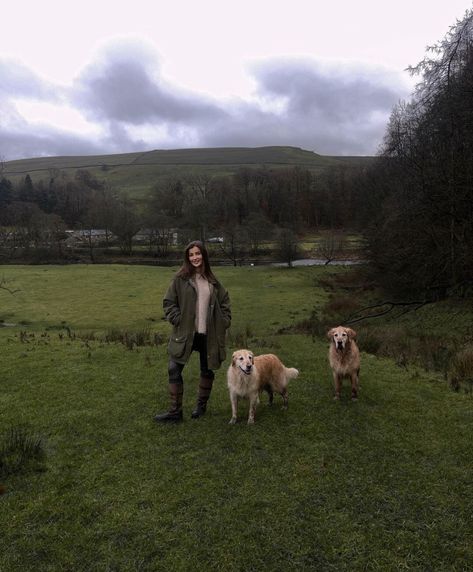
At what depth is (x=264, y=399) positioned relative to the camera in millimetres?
8492

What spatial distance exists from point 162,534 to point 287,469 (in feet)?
6.48

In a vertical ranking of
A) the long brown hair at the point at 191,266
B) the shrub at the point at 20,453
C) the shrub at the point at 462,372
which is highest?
the long brown hair at the point at 191,266

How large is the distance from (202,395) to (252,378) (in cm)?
109

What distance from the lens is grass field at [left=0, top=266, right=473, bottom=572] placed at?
409 cm

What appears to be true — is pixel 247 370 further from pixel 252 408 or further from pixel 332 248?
pixel 332 248

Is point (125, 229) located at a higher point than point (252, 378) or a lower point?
higher

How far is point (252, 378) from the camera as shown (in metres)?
6.98

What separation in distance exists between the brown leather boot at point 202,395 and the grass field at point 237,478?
182mm

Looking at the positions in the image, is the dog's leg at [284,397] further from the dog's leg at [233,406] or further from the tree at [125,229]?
the tree at [125,229]

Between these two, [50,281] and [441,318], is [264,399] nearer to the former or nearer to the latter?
[441,318]

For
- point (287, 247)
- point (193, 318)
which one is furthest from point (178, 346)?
point (287, 247)

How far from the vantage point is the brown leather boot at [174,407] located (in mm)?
7121

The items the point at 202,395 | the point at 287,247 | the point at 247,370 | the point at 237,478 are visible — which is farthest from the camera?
the point at 287,247

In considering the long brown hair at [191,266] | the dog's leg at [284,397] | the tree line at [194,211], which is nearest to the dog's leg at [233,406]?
the dog's leg at [284,397]
